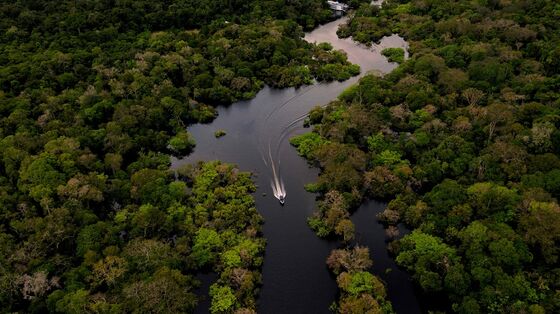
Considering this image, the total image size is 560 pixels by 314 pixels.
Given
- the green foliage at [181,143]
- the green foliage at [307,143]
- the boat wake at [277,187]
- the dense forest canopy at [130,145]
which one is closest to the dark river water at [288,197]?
the boat wake at [277,187]

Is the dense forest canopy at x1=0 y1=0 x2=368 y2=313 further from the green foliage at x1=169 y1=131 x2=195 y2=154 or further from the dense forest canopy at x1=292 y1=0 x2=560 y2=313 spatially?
the dense forest canopy at x1=292 y1=0 x2=560 y2=313

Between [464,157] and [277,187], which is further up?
[277,187]

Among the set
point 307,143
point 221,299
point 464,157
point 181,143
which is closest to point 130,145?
point 181,143

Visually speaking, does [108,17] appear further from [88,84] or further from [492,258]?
[492,258]

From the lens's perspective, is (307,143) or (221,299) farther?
(307,143)

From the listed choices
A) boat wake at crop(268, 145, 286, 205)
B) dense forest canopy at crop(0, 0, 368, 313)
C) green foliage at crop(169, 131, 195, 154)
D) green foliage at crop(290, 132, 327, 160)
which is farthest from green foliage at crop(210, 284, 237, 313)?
green foliage at crop(169, 131, 195, 154)

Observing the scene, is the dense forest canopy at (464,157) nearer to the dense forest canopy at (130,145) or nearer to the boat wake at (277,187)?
the boat wake at (277,187)

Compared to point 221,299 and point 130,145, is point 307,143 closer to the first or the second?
point 130,145
